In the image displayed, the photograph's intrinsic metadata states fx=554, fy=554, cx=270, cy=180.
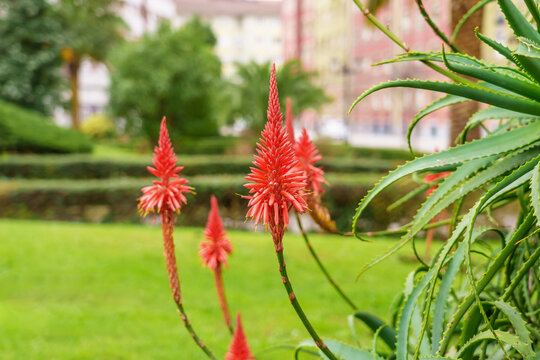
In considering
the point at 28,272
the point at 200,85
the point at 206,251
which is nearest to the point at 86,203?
the point at 28,272

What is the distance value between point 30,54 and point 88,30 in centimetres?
641

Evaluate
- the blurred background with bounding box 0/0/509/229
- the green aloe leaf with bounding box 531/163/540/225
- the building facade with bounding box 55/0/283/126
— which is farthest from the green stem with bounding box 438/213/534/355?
the building facade with bounding box 55/0/283/126

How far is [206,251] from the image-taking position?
1744mm

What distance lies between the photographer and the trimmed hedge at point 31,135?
2098 centimetres

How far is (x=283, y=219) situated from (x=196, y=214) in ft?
36.5

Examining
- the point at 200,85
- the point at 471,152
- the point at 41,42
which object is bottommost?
the point at 471,152

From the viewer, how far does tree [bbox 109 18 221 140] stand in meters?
26.4

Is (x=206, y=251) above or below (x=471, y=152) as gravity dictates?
below

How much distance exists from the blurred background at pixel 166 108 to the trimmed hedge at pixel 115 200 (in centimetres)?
2

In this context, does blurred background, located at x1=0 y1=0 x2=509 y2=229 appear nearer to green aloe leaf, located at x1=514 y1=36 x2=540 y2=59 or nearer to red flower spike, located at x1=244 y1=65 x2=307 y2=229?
green aloe leaf, located at x1=514 y1=36 x2=540 y2=59

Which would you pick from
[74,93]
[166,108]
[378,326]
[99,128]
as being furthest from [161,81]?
[378,326]

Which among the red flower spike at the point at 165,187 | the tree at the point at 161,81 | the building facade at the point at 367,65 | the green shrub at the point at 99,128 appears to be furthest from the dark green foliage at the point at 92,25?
the red flower spike at the point at 165,187

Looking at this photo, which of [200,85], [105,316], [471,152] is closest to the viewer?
[471,152]

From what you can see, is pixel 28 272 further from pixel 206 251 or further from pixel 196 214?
pixel 206 251
